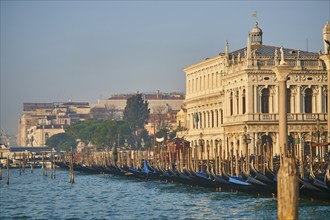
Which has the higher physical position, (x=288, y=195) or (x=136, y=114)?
(x=136, y=114)

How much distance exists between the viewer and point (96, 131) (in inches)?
5620

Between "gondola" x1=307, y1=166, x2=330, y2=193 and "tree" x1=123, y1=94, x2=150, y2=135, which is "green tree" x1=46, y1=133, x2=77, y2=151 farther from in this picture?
"gondola" x1=307, y1=166, x2=330, y2=193

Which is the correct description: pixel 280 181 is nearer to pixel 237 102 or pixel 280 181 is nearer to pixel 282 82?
pixel 282 82

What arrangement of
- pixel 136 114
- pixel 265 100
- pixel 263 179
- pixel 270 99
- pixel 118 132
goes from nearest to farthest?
1. pixel 263 179
2. pixel 270 99
3. pixel 265 100
4. pixel 118 132
5. pixel 136 114

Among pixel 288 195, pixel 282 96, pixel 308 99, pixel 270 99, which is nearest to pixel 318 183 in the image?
pixel 282 96

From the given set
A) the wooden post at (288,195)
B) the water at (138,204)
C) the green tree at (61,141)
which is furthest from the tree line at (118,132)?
the wooden post at (288,195)

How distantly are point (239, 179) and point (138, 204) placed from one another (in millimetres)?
4796

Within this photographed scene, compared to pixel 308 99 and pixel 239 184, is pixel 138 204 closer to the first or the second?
pixel 239 184

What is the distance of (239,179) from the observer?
53000mm

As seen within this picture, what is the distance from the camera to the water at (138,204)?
146ft

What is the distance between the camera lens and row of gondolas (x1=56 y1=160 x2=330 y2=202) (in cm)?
4494

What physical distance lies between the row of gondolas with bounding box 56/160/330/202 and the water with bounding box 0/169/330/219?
0.41 metres

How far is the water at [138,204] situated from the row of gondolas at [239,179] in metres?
0.41

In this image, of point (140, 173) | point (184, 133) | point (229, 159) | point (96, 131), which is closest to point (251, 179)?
point (229, 159)
